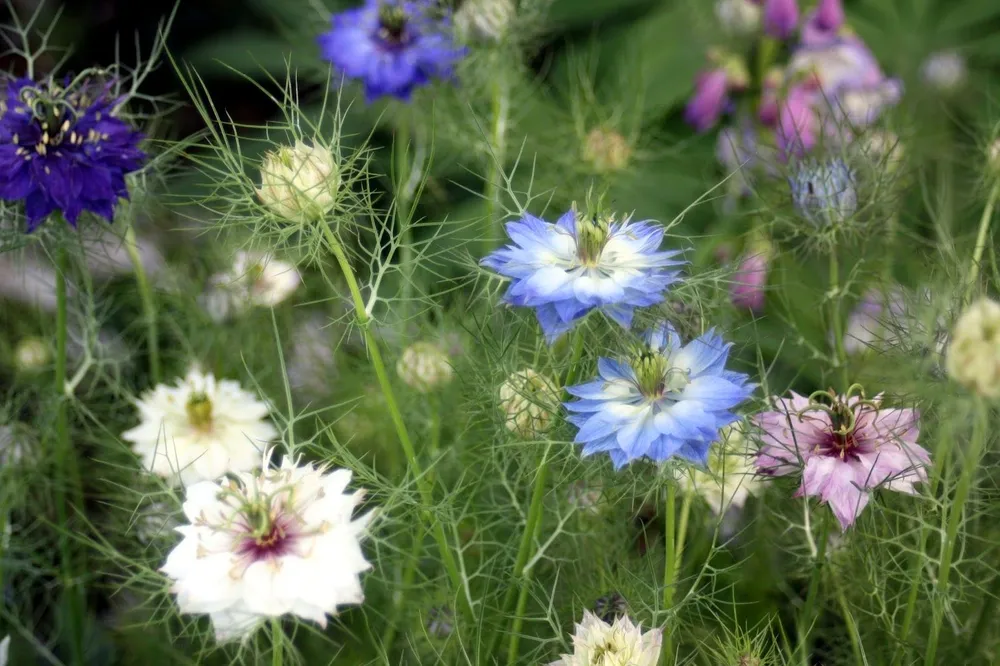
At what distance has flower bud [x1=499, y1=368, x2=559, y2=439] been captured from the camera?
660mm

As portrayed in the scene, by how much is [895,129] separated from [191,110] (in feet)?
4.95

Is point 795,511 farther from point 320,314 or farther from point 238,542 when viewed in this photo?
point 320,314

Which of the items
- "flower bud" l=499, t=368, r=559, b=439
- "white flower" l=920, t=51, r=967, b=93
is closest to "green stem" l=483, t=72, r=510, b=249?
"flower bud" l=499, t=368, r=559, b=439

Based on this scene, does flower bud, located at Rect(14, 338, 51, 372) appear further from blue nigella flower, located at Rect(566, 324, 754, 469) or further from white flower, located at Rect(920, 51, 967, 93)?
white flower, located at Rect(920, 51, 967, 93)

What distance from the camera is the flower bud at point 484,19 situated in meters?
0.99

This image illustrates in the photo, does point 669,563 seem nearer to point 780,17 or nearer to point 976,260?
point 976,260

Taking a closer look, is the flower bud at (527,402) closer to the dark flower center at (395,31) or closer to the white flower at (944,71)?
the dark flower center at (395,31)

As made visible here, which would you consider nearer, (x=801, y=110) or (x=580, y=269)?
(x=580, y=269)

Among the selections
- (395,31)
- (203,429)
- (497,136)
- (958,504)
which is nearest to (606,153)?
(497,136)

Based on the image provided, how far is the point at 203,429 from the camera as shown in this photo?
0.81 metres

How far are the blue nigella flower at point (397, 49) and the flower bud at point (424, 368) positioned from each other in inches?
12.2

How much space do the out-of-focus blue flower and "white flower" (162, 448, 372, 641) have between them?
0.43 meters

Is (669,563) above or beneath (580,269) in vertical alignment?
beneath

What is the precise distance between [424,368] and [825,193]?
1.12 feet
